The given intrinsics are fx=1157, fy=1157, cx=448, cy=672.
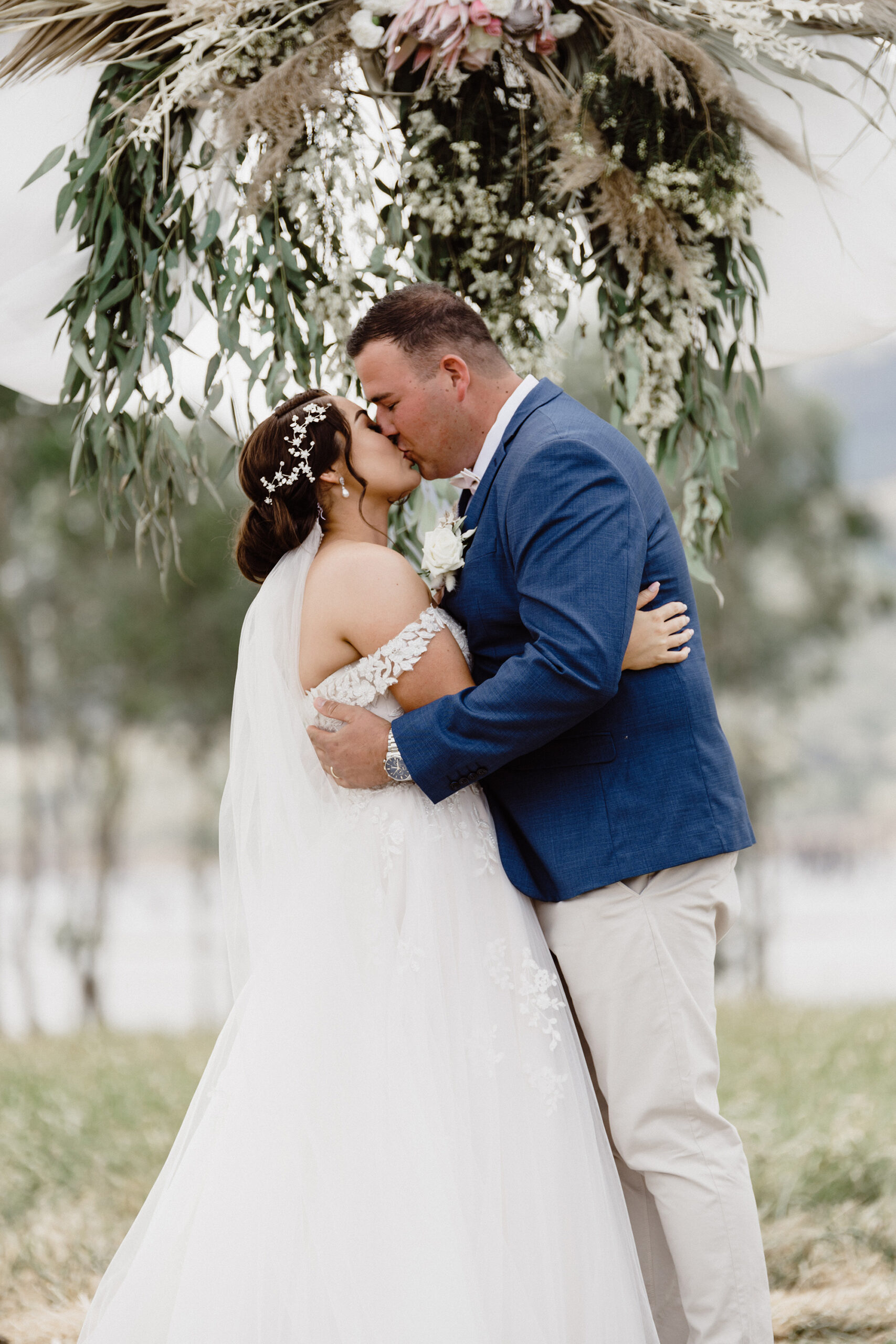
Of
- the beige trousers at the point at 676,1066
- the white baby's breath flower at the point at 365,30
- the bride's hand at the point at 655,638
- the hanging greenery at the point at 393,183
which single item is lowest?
the beige trousers at the point at 676,1066

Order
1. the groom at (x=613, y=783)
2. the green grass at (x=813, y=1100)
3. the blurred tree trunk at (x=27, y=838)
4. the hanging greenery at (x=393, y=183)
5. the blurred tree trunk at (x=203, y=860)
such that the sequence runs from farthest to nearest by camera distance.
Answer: the blurred tree trunk at (x=203, y=860) < the blurred tree trunk at (x=27, y=838) < the green grass at (x=813, y=1100) < the hanging greenery at (x=393, y=183) < the groom at (x=613, y=783)

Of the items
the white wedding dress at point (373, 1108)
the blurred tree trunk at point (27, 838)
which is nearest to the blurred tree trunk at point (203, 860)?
A: the blurred tree trunk at point (27, 838)

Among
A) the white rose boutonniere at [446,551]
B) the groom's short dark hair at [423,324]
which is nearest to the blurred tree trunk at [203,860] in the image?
the white rose boutonniere at [446,551]

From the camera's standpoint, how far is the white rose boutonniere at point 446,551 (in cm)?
239

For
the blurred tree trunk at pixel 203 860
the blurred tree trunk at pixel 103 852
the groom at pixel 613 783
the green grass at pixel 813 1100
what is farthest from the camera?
the blurred tree trunk at pixel 203 860

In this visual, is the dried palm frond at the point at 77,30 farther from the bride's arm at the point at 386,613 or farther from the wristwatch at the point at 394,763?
the wristwatch at the point at 394,763

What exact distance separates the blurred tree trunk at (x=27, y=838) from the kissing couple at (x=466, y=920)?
864 cm

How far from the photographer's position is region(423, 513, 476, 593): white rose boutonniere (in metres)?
2.39

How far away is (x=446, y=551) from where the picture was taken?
239cm

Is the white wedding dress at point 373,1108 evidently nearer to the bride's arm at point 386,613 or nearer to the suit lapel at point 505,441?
the bride's arm at point 386,613

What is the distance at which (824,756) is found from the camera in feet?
39.6

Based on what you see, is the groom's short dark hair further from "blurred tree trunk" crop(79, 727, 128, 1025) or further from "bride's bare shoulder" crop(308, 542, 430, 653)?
"blurred tree trunk" crop(79, 727, 128, 1025)

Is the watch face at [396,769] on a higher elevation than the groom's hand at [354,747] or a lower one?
lower

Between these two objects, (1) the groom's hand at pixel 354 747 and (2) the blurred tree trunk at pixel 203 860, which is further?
(2) the blurred tree trunk at pixel 203 860
